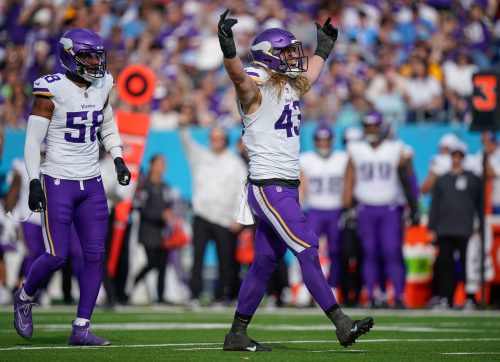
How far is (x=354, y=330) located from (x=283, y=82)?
1817 millimetres

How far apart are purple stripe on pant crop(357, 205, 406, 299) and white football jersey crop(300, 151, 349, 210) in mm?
563

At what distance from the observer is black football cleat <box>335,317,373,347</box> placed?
25.8 ft

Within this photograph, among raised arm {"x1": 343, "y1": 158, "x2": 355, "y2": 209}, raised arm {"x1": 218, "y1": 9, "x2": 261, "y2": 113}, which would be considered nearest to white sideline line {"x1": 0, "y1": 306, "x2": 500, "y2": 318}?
raised arm {"x1": 343, "y1": 158, "x2": 355, "y2": 209}

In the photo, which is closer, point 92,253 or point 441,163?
point 92,253

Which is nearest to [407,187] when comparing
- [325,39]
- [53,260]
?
[325,39]

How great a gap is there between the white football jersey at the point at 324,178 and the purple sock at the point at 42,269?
6964 millimetres

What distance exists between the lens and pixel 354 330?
7.90m

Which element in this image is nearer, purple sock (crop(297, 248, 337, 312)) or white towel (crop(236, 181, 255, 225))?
purple sock (crop(297, 248, 337, 312))

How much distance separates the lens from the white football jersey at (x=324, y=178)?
15398mm

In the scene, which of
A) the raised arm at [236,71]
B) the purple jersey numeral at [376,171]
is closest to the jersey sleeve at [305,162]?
the purple jersey numeral at [376,171]

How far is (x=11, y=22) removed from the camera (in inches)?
903

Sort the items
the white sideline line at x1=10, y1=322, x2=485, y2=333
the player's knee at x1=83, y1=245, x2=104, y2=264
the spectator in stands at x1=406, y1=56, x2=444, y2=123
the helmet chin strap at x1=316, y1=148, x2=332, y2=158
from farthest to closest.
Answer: the spectator in stands at x1=406, y1=56, x2=444, y2=123
the helmet chin strap at x1=316, y1=148, x2=332, y2=158
the white sideline line at x1=10, y1=322, x2=485, y2=333
the player's knee at x1=83, y1=245, x2=104, y2=264

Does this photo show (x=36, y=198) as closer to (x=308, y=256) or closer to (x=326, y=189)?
(x=308, y=256)

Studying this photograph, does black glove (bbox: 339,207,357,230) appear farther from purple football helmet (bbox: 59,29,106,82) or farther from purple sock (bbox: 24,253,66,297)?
purple sock (bbox: 24,253,66,297)
